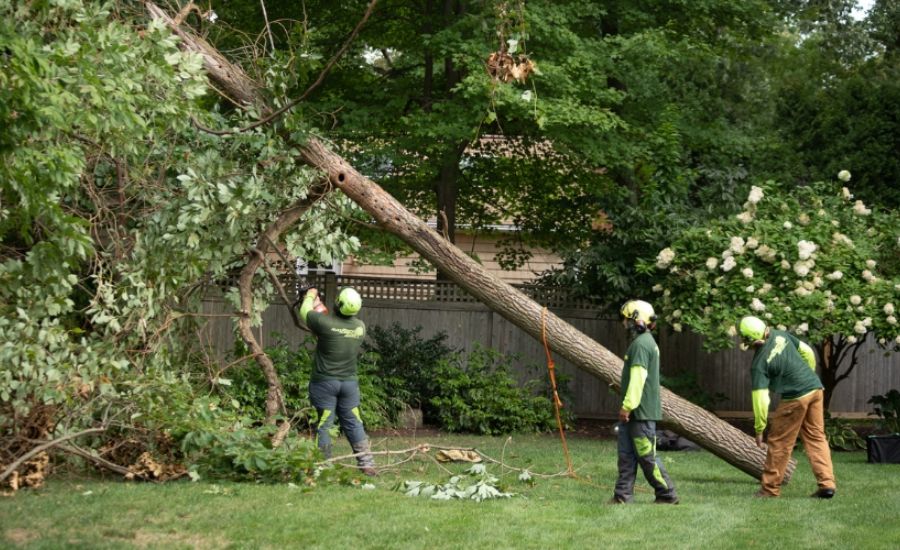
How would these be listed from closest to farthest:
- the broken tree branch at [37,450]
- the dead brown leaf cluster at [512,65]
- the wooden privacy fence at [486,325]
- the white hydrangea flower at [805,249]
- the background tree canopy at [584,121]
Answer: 1. the broken tree branch at [37,450]
2. the dead brown leaf cluster at [512,65]
3. the white hydrangea flower at [805,249]
4. the background tree canopy at [584,121]
5. the wooden privacy fence at [486,325]

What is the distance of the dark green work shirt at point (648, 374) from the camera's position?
8.99m

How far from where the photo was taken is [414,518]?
25.7 ft

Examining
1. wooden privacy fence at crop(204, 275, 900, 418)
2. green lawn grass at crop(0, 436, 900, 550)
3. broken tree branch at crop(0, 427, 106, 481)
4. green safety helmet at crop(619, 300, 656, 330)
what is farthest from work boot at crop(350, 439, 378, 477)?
→ wooden privacy fence at crop(204, 275, 900, 418)

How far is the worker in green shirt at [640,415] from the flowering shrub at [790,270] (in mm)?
4191

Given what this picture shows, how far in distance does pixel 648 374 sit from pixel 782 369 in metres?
1.24

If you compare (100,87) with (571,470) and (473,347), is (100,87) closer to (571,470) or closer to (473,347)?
(571,470)

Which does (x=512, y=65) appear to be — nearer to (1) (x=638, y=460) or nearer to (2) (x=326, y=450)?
(1) (x=638, y=460)

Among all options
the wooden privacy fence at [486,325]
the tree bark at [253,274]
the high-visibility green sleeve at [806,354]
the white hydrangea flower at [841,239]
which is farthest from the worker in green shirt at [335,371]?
the white hydrangea flower at [841,239]

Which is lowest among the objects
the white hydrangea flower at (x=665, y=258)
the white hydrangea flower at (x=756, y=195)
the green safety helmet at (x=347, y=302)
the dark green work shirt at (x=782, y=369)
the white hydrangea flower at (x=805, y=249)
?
the dark green work shirt at (x=782, y=369)

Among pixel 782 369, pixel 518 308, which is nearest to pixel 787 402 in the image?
pixel 782 369

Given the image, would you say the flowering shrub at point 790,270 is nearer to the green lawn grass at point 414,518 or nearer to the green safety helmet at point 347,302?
the green lawn grass at point 414,518

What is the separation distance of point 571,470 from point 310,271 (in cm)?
696

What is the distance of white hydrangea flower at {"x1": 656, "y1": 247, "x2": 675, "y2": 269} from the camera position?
45.2ft

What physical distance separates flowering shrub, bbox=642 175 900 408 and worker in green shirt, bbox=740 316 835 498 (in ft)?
10.9
